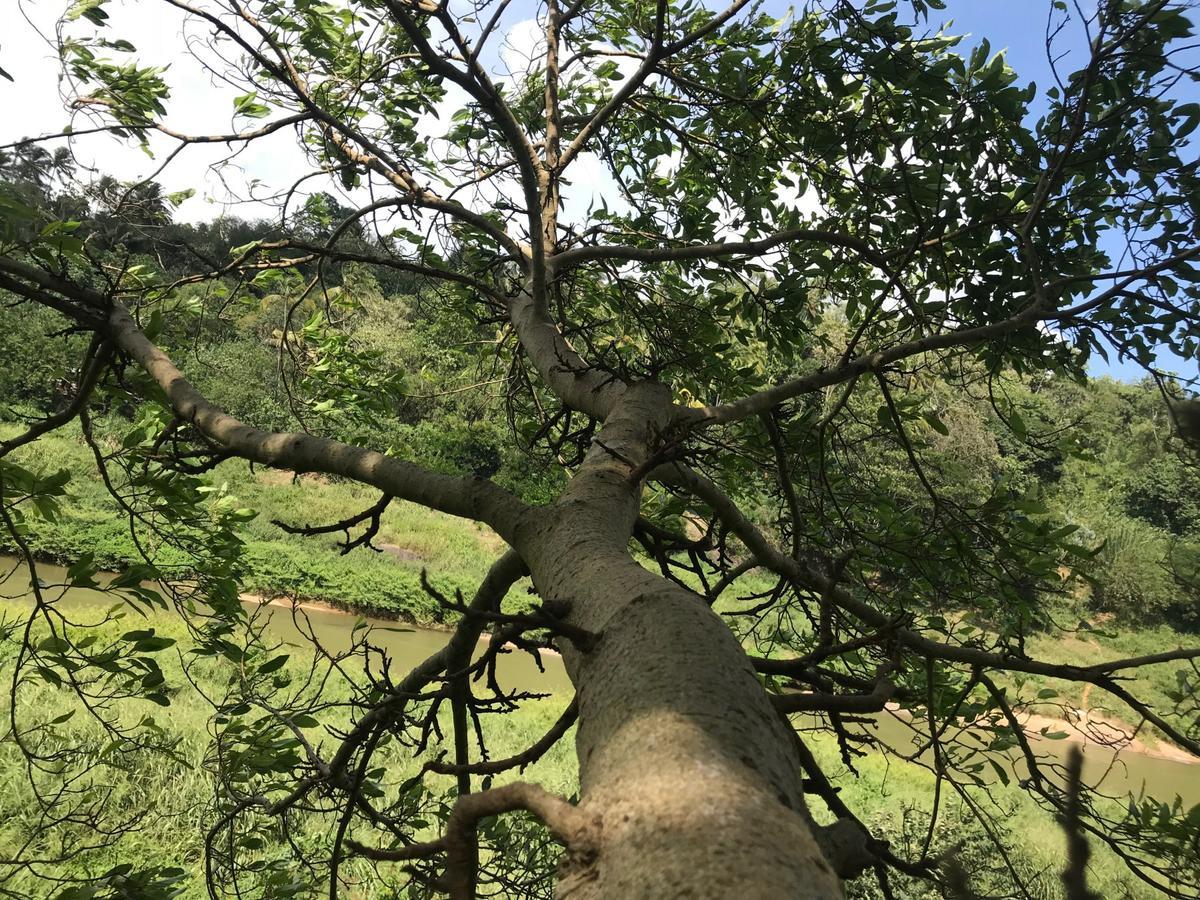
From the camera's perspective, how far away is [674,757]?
65cm

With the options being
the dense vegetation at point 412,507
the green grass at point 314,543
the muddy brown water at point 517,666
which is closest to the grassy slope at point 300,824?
the dense vegetation at point 412,507

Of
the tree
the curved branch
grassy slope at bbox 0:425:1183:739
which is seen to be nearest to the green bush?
grassy slope at bbox 0:425:1183:739

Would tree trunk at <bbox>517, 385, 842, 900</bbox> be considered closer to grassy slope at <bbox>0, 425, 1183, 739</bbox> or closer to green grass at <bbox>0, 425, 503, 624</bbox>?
grassy slope at <bbox>0, 425, 1183, 739</bbox>

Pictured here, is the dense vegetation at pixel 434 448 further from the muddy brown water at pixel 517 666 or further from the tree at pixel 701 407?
the tree at pixel 701 407

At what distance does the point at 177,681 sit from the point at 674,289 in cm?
1033

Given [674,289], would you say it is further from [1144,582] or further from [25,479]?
[1144,582]

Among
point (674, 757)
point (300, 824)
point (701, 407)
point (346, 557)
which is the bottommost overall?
point (674, 757)

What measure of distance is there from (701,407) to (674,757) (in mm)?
1161

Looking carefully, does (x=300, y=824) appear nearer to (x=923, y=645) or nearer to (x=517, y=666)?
(x=923, y=645)

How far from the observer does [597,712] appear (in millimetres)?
791

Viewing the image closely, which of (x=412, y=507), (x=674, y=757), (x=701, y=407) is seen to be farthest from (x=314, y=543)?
(x=674, y=757)

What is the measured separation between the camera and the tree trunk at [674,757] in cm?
54

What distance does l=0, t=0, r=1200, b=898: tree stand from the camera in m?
0.74

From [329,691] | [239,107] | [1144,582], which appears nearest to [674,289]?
[239,107]
